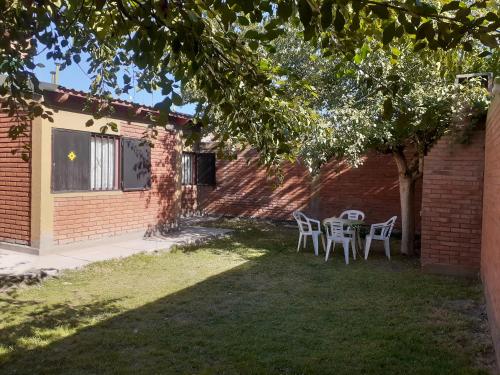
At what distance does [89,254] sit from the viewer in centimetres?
816

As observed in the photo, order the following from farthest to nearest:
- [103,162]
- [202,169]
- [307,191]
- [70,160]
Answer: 1. [202,169]
2. [307,191]
3. [103,162]
4. [70,160]

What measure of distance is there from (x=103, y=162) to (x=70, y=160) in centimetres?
102

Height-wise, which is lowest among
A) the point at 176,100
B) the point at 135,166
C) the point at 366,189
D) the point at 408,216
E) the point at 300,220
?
the point at 300,220

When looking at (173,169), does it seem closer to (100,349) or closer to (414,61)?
(414,61)

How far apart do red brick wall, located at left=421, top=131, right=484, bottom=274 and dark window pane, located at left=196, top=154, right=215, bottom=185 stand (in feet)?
30.1

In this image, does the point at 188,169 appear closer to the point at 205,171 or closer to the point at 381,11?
the point at 205,171

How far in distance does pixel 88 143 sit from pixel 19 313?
4.30m

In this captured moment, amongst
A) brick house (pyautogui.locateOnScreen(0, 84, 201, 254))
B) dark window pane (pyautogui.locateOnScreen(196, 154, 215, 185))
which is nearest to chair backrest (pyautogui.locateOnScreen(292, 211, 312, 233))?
brick house (pyautogui.locateOnScreen(0, 84, 201, 254))

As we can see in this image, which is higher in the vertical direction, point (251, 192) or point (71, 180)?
point (71, 180)

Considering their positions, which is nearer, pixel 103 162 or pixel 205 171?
pixel 103 162

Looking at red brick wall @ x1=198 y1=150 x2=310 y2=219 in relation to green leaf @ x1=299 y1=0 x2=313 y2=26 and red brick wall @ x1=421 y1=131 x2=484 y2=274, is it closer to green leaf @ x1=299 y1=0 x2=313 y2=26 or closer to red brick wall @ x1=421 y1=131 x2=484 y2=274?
red brick wall @ x1=421 y1=131 x2=484 y2=274

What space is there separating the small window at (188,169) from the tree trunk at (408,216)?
7.74 m

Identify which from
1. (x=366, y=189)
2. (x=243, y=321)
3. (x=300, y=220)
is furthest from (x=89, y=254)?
(x=366, y=189)

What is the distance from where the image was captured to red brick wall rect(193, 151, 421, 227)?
41.1ft
